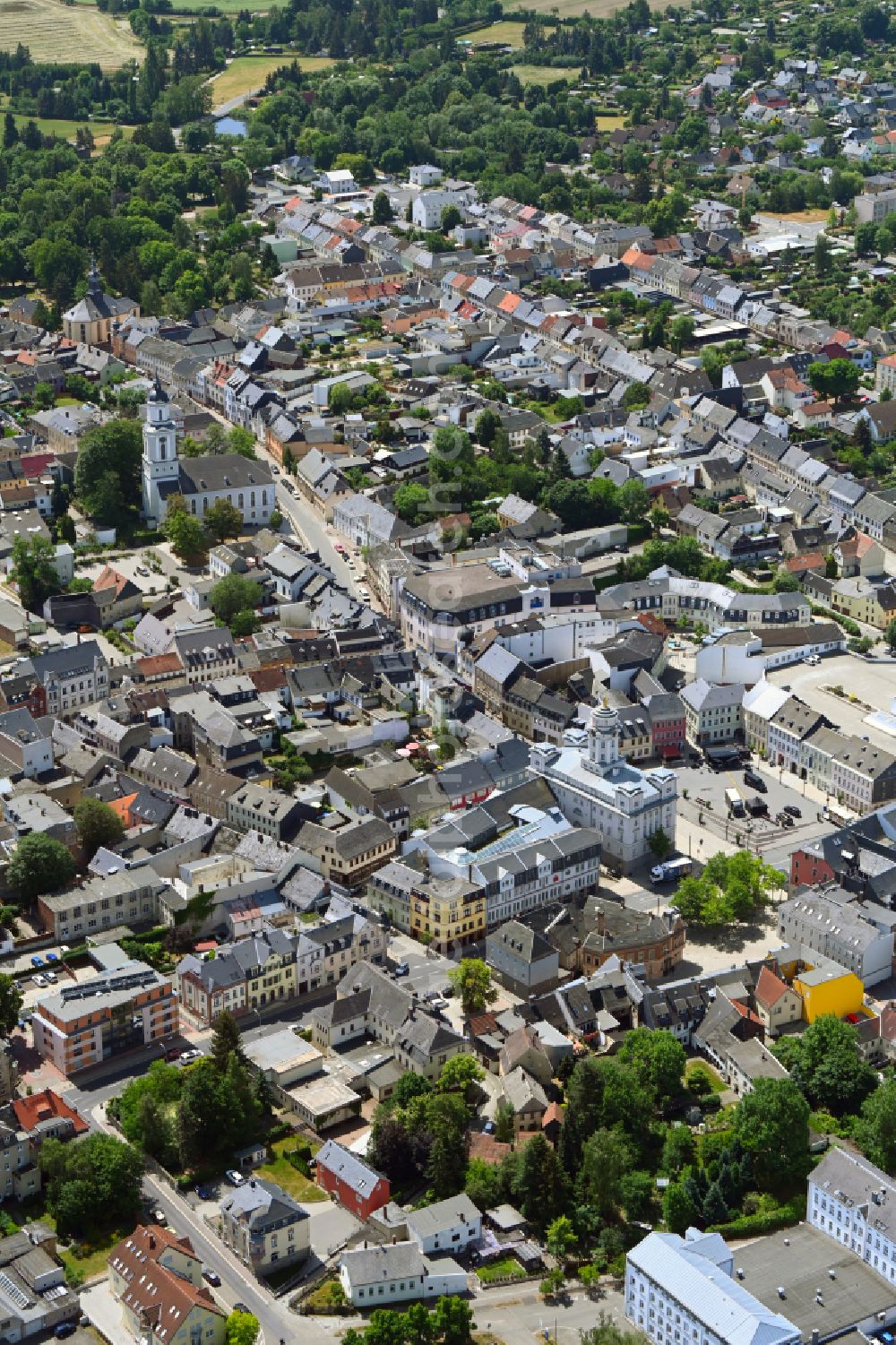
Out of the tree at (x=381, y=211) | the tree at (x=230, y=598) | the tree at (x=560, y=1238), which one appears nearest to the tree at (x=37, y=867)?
the tree at (x=230, y=598)

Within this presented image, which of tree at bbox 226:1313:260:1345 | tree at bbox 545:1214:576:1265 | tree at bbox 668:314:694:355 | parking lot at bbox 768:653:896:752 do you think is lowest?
tree at bbox 545:1214:576:1265

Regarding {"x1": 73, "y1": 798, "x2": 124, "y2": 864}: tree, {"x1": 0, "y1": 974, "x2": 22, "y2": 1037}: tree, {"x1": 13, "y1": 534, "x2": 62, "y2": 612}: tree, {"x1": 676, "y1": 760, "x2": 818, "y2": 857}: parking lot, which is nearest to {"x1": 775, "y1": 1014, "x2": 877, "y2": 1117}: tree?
{"x1": 676, "y1": 760, "x2": 818, "y2": 857}: parking lot

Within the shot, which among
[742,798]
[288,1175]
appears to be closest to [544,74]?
[742,798]

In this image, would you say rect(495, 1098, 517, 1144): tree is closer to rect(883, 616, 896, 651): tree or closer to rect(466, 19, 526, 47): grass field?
rect(883, 616, 896, 651): tree

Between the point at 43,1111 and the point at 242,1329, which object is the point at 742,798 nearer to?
the point at 43,1111

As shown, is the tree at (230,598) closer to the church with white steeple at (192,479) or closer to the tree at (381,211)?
the church with white steeple at (192,479)

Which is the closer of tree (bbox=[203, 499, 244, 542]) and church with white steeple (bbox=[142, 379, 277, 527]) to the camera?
tree (bbox=[203, 499, 244, 542])
